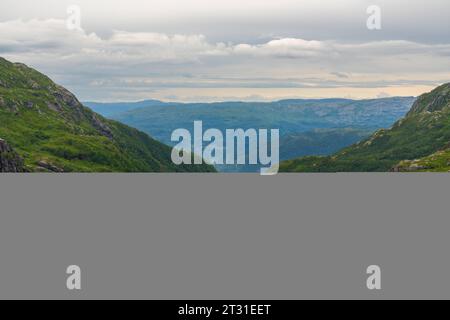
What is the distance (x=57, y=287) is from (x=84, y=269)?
8078 millimetres

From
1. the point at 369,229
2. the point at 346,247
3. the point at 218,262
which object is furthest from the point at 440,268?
the point at 218,262

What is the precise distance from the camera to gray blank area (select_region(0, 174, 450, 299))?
64.3 metres

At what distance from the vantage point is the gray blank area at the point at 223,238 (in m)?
64.3

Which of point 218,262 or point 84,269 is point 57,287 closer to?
point 84,269

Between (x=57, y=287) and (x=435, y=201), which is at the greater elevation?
(x=435, y=201)

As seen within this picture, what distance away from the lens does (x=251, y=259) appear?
255 ft

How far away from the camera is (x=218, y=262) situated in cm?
7506

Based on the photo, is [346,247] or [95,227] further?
[95,227]

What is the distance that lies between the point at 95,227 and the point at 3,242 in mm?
15023

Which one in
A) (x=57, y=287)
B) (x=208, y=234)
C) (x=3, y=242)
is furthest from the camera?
(x=208, y=234)

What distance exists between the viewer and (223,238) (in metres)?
86.7

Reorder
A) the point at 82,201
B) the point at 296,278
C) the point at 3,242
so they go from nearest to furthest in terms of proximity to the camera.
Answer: the point at 296,278 < the point at 3,242 < the point at 82,201
